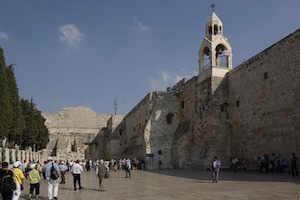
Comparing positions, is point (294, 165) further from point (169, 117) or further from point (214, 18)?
point (169, 117)

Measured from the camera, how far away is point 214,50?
910 inches

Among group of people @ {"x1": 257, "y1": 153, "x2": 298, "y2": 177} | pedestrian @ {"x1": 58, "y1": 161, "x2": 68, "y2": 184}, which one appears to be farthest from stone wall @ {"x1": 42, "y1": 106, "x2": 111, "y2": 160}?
group of people @ {"x1": 257, "y1": 153, "x2": 298, "y2": 177}

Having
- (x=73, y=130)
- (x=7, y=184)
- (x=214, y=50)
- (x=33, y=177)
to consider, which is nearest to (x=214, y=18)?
(x=214, y=50)

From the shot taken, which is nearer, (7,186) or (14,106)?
(7,186)

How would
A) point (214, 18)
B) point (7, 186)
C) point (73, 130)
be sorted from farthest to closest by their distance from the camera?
point (73, 130)
point (214, 18)
point (7, 186)

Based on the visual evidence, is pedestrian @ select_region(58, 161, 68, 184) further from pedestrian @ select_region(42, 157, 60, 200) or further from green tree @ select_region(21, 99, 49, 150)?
green tree @ select_region(21, 99, 49, 150)

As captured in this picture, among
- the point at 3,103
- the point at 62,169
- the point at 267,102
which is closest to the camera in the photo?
the point at 62,169

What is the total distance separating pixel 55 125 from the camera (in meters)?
49.1

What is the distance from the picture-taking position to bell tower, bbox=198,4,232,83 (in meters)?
22.6

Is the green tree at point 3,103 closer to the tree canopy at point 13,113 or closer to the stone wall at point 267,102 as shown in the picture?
the tree canopy at point 13,113

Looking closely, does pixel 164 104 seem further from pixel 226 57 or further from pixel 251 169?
pixel 251 169

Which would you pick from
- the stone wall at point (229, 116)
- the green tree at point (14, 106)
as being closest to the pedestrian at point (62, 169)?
the green tree at point (14, 106)

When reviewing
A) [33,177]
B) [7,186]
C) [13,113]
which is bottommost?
[33,177]

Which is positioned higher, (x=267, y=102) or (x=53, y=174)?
(x=267, y=102)
